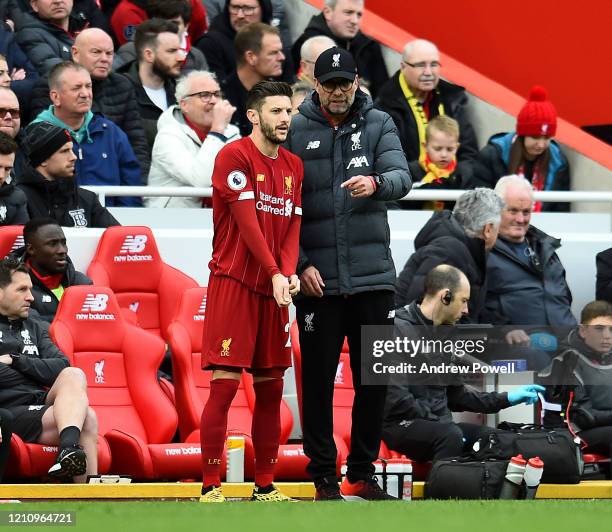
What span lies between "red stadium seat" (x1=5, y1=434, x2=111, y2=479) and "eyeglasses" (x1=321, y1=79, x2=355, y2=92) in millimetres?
2514

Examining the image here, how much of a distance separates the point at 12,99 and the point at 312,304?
11.1ft

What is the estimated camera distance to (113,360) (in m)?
9.91

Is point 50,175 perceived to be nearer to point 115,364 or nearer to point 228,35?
point 115,364

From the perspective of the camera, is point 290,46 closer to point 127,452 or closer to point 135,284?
point 135,284

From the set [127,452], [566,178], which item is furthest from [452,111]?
[127,452]

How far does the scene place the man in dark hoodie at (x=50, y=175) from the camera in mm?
10211

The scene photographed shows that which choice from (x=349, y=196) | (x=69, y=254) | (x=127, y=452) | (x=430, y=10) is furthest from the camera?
(x=430, y=10)

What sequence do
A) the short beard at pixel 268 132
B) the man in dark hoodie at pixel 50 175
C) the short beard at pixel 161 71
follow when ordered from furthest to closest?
1. the short beard at pixel 161 71
2. the man in dark hoodie at pixel 50 175
3. the short beard at pixel 268 132

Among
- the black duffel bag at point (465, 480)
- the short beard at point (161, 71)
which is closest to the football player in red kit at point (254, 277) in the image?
the black duffel bag at point (465, 480)

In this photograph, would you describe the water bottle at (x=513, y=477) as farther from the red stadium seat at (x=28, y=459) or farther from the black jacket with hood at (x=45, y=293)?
the black jacket with hood at (x=45, y=293)

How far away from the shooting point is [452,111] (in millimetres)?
12797

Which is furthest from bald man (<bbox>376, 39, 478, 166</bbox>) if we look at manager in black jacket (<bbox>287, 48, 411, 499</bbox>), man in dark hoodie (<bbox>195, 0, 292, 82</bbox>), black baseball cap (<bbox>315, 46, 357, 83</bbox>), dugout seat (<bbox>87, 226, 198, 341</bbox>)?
black baseball cap (<bbox>315, 46, 357, 83</bbox>)

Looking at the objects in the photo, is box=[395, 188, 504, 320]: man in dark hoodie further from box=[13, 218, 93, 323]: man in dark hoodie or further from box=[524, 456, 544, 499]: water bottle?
box=[13, 218, 93, 323]: man in dark hoodie

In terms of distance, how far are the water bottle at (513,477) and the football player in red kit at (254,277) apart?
1.65 meters
